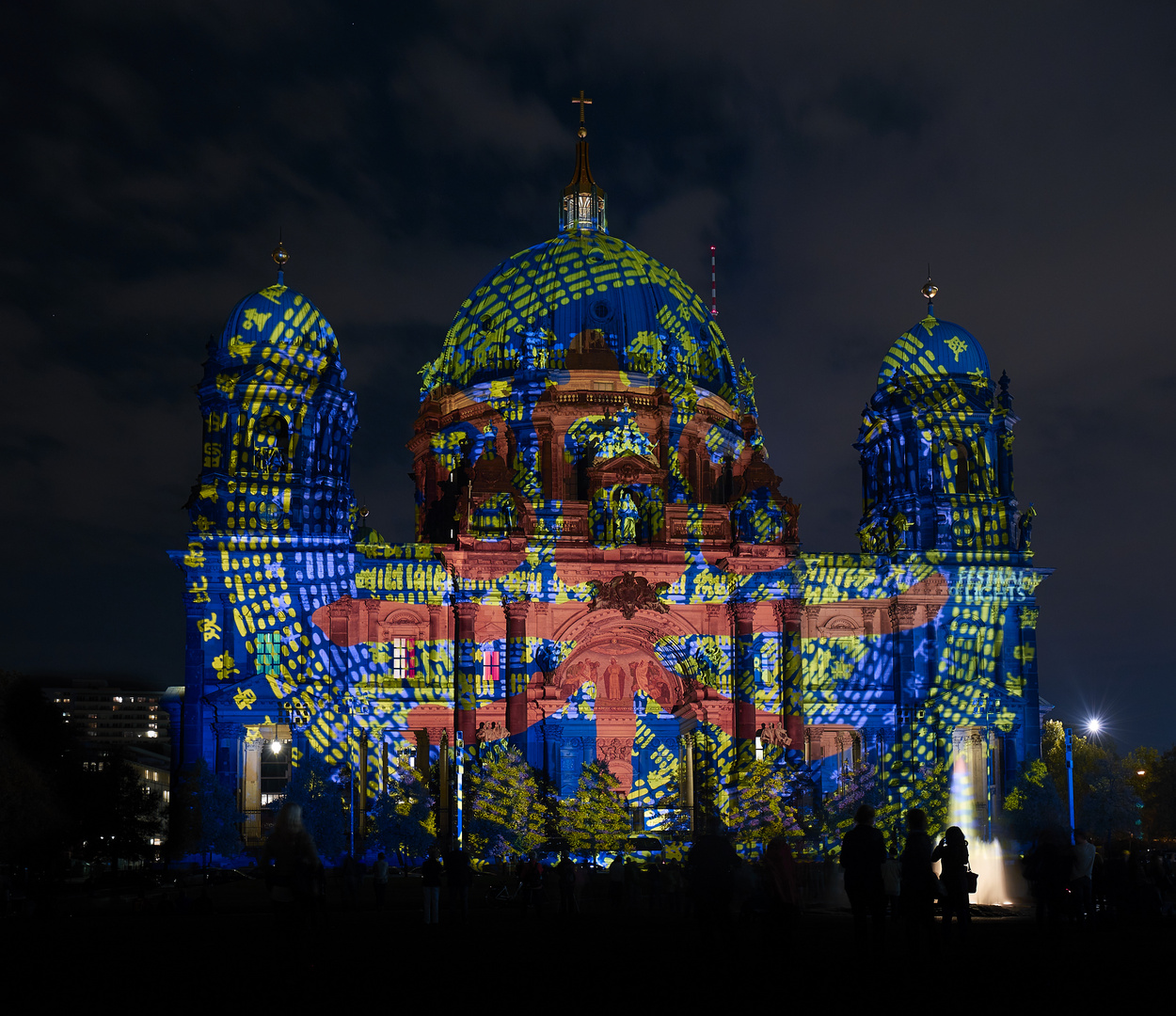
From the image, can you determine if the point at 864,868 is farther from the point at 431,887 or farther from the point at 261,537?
the point at 261,537

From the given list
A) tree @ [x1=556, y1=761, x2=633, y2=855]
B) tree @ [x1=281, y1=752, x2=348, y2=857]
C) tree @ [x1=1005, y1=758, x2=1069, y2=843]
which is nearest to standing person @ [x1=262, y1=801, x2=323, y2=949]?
tree @ [x1=556, y1=761, x2=633, y2=855]

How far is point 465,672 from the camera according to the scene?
68250 millimetres

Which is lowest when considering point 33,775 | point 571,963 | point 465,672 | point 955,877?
point 571,963

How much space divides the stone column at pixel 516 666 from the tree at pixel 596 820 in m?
→ 9.63

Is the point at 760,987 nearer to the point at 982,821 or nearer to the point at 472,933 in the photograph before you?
the point at 472,933

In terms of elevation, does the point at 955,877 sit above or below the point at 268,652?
below

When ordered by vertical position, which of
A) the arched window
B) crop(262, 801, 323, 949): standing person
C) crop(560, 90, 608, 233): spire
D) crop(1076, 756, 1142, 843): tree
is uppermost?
crop(560, 90, 608, 233): spire

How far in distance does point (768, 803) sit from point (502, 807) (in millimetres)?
10352

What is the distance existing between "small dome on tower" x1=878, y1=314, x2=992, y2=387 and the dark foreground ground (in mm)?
50669

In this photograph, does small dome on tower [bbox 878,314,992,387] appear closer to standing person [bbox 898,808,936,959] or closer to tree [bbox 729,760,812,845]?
tree [bbox 729,760,812,845]

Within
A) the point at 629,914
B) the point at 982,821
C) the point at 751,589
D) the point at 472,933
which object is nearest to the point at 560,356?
the point at 751,589

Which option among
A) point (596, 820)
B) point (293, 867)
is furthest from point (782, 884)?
point (596, 820)

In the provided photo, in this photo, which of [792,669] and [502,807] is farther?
[792,669]

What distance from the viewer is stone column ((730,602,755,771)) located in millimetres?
67938
